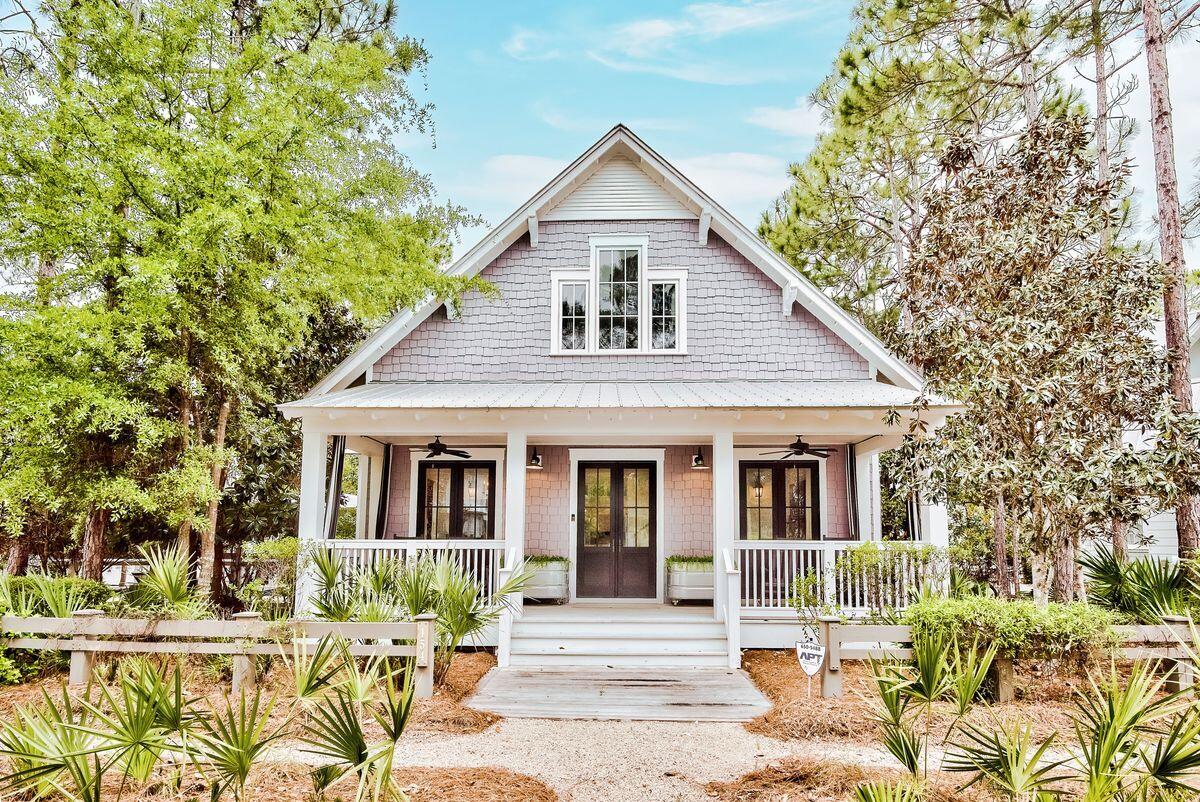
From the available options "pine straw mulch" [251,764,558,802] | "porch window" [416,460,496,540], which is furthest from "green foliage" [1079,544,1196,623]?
"porch window" [416,460,496,540]

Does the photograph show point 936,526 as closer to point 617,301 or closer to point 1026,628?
point 1026,628

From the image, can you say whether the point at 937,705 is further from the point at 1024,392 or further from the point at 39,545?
the point at 39,545

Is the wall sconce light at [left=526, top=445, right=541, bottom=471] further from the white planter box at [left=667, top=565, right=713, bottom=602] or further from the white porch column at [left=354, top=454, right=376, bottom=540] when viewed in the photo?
the white porch column at [left=354, top=454, right=376, bottom=540]

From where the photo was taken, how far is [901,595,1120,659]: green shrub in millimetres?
6152

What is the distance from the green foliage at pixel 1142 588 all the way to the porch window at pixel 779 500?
412 centimetres

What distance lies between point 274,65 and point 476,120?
56.7ft

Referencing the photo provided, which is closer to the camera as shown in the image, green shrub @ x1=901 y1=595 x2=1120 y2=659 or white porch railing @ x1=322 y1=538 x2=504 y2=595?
green shrub @ x1=901 y1=595 x2=1120 y2=659

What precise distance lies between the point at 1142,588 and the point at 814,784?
489 centimetres

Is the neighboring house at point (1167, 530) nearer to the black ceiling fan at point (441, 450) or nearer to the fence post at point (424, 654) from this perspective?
the black ceiling fan at point (441, 450)

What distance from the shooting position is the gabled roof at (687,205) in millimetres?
11180

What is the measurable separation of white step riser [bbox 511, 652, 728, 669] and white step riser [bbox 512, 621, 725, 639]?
0.36 metres

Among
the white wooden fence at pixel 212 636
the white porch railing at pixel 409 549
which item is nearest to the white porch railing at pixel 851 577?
the white porch railing at pixel 409 549

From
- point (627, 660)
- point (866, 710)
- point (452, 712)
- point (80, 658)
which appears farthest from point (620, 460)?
point (80, 658)

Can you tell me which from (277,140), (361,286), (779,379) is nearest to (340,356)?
(361,286)
